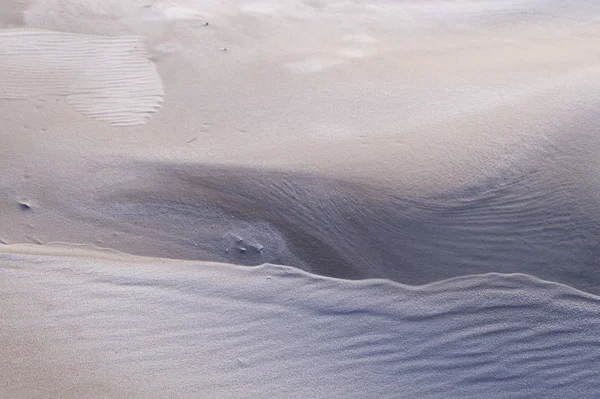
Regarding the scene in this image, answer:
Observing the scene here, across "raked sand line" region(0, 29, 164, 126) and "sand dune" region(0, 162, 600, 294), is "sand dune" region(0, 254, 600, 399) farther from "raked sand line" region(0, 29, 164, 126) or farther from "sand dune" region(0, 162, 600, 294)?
"raked sand line" region(0, 29, 164, 126)

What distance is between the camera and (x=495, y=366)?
3.39m

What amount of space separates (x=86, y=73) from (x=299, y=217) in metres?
2.56

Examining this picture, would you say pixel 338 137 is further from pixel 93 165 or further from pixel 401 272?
pixel 93 165

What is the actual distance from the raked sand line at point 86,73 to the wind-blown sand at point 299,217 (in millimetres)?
21

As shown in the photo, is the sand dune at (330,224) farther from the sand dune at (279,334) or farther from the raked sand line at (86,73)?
the raked sand line at (86,73)

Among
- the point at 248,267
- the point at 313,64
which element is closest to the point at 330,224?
the point at 248,267

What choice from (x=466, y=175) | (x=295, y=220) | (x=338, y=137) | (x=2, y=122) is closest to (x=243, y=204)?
(x=295, y=220)

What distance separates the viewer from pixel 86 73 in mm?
5543

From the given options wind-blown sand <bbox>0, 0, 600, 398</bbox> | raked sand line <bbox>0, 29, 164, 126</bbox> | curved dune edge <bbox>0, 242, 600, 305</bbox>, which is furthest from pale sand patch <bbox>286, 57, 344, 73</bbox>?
curved dune edge <bbox>0, 242, 600, 305</bbox>

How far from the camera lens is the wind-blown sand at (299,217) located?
132 inches

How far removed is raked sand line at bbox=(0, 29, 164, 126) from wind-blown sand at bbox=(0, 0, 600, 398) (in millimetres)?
21

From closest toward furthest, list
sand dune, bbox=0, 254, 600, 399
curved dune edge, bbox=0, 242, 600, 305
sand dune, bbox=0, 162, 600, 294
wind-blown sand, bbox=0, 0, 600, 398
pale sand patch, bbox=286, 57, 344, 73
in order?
sand dune, bbox=0, 254, 600, 399 → wind-blown sand, bbox=0, 0, 600, 398 → curved dune edge, bbox=0, 242, 600, 305 → sand dune, bbox=0, 162, 600, 294 → pale sand patch, bbox=286, 57, 344, 73

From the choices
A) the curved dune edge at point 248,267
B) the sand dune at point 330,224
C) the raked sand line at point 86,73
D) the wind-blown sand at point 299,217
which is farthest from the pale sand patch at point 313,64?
the curved dune edge at point 248,267

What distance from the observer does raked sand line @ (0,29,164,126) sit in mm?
5156
